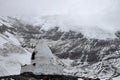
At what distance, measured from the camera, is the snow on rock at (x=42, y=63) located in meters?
35.6

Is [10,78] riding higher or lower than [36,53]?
lower

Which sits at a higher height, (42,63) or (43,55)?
(43,55)

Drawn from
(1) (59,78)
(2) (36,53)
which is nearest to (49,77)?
(1) (59,78)

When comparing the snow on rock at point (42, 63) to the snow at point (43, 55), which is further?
the snow at point (43, 55)

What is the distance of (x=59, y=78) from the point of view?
1373 inches

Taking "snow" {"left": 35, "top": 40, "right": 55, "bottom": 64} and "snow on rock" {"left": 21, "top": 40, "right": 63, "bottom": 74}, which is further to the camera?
"snow" {"left": 35, "top": 40, "right": 55, "bottom": 64}

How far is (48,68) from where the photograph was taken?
118ft

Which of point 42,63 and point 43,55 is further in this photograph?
point 43,55

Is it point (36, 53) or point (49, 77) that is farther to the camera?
point (36, 53)

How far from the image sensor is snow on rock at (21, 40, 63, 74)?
35.6 m

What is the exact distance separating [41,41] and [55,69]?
3977 mm

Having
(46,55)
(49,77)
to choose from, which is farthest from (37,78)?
(46,55)

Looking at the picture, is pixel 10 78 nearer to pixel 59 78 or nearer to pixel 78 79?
pixel 59 78

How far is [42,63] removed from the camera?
35969 millimetres
